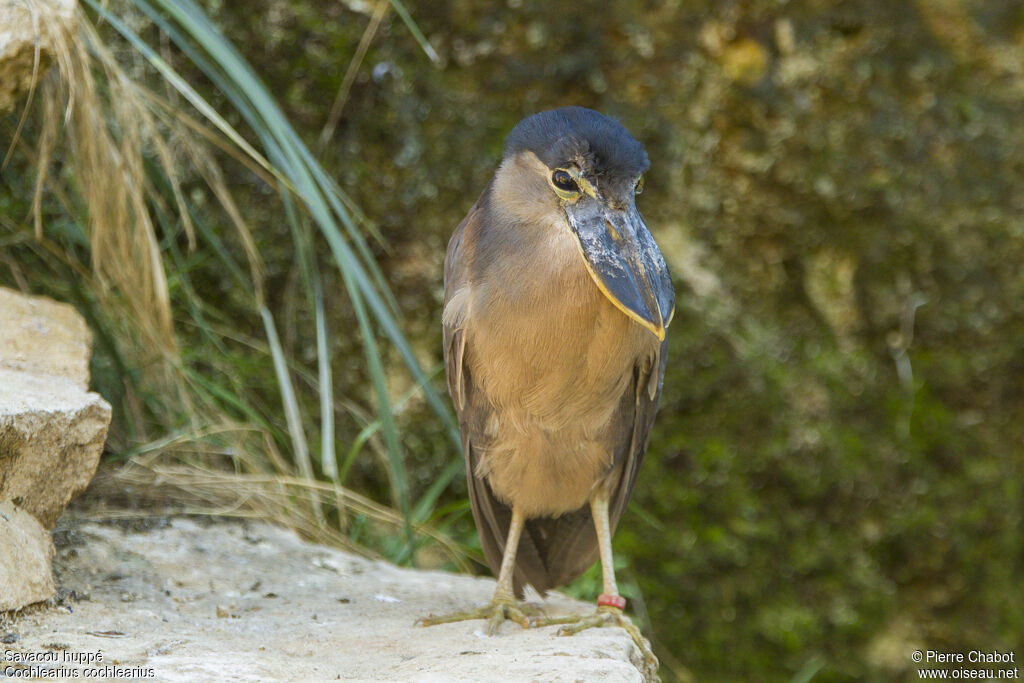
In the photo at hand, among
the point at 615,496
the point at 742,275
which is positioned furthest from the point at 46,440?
the point at 742,275

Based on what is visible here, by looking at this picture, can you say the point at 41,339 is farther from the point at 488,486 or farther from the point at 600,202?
the point at 600,202

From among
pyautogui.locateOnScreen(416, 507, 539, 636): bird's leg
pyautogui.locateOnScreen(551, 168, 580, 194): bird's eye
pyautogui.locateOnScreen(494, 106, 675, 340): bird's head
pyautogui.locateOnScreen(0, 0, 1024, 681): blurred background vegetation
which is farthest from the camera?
pyautogui.locateOnScreen(0, 0, 1024, 681): blurred background vegetation

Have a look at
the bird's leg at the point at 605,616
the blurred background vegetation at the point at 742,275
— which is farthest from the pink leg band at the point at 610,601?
the blurred background vegetation at the point at 742,275

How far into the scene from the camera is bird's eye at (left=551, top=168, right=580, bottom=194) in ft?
7.91

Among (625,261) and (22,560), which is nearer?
(22,560)

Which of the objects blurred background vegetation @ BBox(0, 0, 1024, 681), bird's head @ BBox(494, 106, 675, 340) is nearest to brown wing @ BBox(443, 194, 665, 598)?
bird's head @ BBox(494, 106, 675, 340)

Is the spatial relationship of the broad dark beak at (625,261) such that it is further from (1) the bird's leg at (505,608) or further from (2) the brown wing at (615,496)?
(1) the bird's leg at (505,608)

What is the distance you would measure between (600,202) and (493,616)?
1080 millimetres

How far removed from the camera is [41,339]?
265 centimetres

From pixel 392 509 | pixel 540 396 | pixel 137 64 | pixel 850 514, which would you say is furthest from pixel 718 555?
pixel 137 64

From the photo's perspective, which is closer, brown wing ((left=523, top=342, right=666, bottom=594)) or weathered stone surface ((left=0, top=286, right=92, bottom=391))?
weathered stone surface ((left=0, top=286, right=92, bottom=391))

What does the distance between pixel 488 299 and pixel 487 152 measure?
146 cm

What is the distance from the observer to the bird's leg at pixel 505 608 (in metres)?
2.51

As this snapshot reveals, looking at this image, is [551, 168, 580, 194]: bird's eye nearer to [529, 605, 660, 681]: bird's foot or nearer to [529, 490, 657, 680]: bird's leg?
[529, 490, 657, 680]: bird's leg
